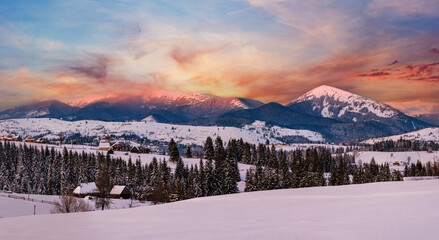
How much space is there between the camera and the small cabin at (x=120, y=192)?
10632cm

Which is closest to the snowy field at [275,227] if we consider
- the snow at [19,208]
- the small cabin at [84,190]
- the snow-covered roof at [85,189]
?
the snow at [19,208]

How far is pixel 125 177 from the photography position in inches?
4857

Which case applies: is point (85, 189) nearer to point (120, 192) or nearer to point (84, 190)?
point (84, 190)

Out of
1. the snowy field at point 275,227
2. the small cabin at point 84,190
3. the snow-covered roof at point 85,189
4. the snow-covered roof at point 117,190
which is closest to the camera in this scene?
the snowy field at point 275,227

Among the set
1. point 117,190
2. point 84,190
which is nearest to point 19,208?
point 117,190

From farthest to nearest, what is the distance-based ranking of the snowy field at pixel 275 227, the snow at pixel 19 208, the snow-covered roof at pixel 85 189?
the snow-covered roof at pixel 85 189, the snow at pixel 19 208, the snowy field at pixel 275 227

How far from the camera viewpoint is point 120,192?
351ft

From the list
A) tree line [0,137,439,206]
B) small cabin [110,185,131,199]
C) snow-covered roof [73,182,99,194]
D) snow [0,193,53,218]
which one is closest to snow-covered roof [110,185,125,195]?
small cabin [110,185,131,199]

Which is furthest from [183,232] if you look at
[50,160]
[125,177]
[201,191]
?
[50,160]

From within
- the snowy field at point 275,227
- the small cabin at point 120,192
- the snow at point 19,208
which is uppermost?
the snowy field at point 275,227

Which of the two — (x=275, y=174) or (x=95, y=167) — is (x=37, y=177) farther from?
(x=275, y=174)

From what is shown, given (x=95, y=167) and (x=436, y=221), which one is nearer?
(x=436, y=221)

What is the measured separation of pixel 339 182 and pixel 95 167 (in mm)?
104179

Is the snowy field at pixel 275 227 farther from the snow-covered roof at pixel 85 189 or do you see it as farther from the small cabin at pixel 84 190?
the snow-covered roof at pixel 85 189
